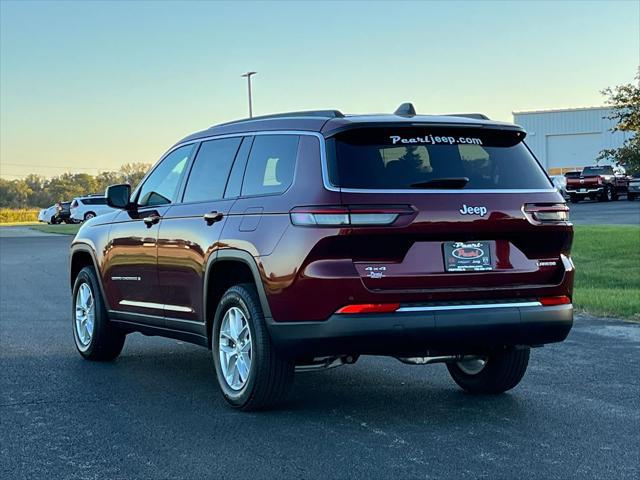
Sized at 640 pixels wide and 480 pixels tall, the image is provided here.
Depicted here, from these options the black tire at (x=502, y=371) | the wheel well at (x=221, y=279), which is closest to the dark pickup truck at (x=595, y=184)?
the black tire at (x=502, y=371)

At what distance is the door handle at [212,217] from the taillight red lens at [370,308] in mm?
1359

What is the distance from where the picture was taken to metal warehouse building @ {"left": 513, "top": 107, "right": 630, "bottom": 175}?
2825 inches

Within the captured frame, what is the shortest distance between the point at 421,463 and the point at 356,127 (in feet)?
6.90

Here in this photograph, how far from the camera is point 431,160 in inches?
247

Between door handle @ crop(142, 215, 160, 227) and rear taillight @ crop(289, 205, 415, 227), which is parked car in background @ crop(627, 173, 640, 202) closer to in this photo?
door handle @ crop(142, 215, 160, 227)

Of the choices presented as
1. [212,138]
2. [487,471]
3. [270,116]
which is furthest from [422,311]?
[212,138]

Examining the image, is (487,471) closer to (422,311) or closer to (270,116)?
(422,311)

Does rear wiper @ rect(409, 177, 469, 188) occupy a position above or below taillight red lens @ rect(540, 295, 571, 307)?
above

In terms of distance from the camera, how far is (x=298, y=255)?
19.4 feet

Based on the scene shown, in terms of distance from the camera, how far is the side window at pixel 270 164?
20.8 ft

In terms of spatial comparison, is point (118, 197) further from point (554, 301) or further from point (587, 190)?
point (587, 190)

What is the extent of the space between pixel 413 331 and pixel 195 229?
6.39 feet

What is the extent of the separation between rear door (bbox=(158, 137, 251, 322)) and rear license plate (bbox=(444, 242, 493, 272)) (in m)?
1.59

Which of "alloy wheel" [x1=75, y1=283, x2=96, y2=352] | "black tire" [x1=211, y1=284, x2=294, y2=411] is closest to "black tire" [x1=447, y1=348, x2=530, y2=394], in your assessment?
"black tire" [x1=211, y1=284, x2=294, y2=411]
